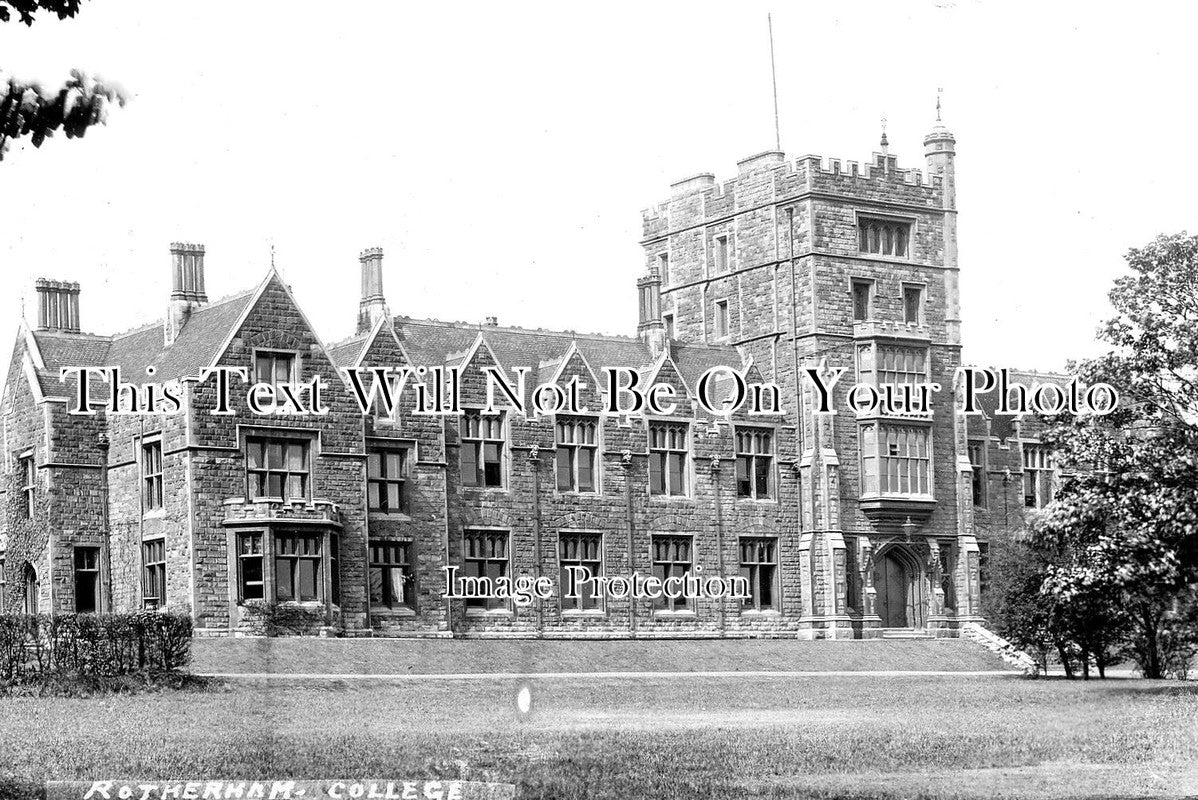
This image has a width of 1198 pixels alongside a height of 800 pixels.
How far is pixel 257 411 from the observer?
150 feet

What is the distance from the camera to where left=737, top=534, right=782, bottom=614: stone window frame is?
55.2m

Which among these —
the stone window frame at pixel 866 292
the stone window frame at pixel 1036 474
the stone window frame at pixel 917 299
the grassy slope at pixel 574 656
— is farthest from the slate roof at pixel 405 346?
the stone window frame at pixel 1036 474

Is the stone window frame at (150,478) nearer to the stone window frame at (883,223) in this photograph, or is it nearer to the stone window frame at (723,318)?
the stone window frame at (723,318)

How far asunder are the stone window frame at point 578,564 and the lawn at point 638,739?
13538mm

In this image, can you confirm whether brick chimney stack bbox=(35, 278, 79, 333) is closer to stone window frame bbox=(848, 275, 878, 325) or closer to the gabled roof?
the gabled roof

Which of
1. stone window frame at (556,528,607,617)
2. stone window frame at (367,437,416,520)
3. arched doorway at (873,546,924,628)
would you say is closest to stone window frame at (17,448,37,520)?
stone window frame at (367,437,416,520)

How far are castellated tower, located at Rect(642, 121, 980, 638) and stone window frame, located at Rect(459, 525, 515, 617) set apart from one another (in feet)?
29.5

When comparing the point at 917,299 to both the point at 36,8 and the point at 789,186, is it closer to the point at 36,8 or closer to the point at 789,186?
the point at 789,186

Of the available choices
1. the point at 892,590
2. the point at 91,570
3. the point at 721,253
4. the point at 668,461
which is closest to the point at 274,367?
the point at 91,570

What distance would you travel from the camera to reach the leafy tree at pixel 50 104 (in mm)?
15492

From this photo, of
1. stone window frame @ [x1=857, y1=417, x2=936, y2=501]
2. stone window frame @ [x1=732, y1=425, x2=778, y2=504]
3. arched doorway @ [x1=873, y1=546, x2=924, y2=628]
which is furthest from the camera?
arched doorway @ [x1=873, y1=546, x2=924, y2=628]

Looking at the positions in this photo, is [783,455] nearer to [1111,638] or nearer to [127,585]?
[1111,638]

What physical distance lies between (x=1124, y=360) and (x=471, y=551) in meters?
19.1

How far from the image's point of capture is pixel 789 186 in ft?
186
